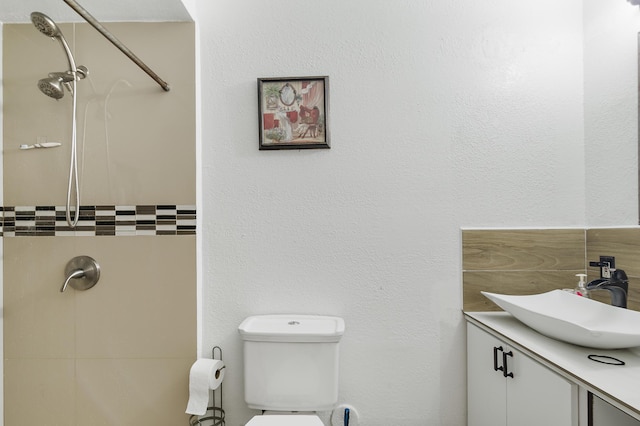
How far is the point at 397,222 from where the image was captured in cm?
167

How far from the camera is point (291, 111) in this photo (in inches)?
65.9

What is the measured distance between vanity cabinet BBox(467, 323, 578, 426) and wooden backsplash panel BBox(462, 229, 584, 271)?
0.33 meters

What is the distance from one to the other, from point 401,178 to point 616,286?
944 millimetres

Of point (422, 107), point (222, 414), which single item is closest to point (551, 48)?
point (422, 107)

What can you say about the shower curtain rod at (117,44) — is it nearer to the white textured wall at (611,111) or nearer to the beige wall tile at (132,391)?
the beige wall tile at (132,391)

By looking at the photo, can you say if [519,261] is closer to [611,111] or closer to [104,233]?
[611,111]

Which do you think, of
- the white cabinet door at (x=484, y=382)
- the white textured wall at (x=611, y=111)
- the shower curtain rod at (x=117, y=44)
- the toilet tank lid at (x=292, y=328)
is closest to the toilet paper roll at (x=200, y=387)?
the toilet tank lid at (x=292, y=328)

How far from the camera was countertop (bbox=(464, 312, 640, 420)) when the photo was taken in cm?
86

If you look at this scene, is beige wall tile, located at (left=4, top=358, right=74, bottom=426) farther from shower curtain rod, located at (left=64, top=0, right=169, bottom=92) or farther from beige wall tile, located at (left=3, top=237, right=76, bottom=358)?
shower curtain rod, located at (left=64, top=0, right=169, bottom=92)

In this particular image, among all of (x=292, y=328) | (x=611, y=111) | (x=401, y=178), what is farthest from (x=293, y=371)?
(x=611, y=111)

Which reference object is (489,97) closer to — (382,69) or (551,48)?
(551,48)

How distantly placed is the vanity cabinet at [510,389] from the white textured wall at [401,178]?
0.13 meters

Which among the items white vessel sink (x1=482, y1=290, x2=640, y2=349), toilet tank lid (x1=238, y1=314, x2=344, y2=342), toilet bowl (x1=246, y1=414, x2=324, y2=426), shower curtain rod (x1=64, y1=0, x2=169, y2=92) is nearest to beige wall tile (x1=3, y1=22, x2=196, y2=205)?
shower curtain rod (x1=64, y1=0, x2=169, y2=92)

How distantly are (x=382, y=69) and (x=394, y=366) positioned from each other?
1410 mm
